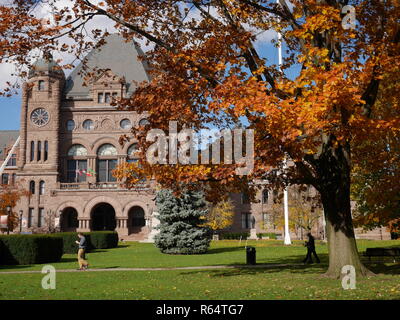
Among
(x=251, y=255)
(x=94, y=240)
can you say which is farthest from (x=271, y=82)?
(x=94, y=240)

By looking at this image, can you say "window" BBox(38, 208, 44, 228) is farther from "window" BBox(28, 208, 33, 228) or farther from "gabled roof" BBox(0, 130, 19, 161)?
"gabled roof" BBox(0, 130, 19, 161)

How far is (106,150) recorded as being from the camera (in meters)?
57.0

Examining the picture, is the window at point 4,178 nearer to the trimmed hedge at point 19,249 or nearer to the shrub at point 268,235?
the shrub at point 268,235

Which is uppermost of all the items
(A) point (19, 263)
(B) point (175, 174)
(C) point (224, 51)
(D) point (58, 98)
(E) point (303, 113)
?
(D) point (58, 98)

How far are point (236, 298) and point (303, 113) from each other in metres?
4.28

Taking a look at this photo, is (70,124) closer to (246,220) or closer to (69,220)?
(69,220)

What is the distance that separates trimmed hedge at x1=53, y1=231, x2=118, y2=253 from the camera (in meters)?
29.3

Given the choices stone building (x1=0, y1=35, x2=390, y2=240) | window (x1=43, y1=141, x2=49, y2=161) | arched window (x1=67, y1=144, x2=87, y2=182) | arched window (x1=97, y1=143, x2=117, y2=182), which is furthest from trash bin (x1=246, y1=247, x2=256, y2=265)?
window (x1=43, y1=141, x2=49, y2=161)

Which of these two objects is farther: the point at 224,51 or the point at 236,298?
the point at 224,51

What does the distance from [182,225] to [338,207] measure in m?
16.6

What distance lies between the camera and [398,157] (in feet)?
58.8
